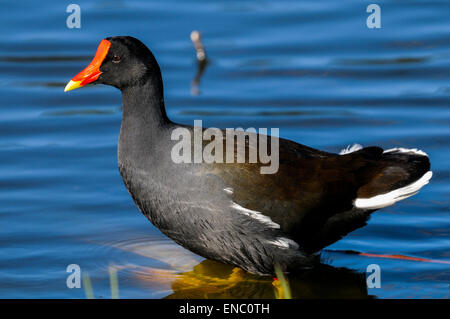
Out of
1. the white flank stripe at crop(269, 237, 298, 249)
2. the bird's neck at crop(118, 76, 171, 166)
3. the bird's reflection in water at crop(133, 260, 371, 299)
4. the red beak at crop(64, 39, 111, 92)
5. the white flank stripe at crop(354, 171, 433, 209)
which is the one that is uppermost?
the red beak at crop(64, 39, 111, 92)

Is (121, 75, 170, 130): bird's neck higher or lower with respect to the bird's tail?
higher

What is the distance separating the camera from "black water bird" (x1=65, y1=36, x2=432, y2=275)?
18.2ft

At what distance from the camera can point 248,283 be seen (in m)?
6.12

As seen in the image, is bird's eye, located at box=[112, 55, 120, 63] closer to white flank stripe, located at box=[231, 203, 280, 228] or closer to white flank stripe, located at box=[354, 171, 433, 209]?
white flank stripe, located at box=[231, 203, 280, 228]

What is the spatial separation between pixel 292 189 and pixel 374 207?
0.57m

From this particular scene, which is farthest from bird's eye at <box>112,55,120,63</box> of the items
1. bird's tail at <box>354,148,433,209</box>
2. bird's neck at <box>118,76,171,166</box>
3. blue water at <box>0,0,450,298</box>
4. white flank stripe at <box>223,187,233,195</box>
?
bird's tail at <box>354,148,433,209</box>

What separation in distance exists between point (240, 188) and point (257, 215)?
0.21 m

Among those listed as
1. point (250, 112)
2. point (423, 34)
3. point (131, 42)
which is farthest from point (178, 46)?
point (131, 42)

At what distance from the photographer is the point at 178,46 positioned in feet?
32.3

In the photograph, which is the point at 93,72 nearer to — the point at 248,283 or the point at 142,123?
the point at 142,123

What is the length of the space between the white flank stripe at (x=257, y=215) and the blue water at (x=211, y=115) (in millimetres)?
568

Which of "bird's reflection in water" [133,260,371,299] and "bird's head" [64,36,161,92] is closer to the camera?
"bird's head" [64,36,161,92]

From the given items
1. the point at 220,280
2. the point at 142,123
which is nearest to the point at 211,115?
the point at 220,280

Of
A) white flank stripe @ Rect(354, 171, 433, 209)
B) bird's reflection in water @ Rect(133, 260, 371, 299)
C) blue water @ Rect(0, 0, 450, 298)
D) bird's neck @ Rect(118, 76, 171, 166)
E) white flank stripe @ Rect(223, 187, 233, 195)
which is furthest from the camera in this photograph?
blue water @ Rect(0, 0, 450, 298)
